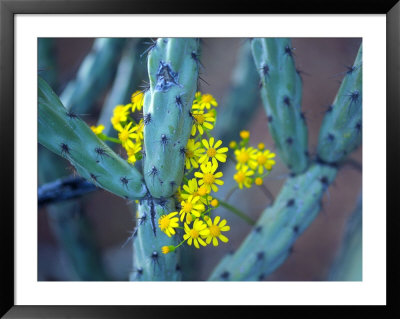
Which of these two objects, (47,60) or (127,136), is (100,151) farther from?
(47,60)

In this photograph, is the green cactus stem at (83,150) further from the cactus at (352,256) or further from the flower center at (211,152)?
the cactus at (352,256)

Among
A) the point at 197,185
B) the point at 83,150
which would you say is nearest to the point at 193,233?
the point at 197,185

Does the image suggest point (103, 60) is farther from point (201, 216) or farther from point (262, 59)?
point (201, 216)

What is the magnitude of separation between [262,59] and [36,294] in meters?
0.91

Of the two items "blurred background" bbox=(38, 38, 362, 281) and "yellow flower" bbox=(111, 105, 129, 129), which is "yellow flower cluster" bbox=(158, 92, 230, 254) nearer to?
"yellow flower" bbox=(111, 105, 129, 129)

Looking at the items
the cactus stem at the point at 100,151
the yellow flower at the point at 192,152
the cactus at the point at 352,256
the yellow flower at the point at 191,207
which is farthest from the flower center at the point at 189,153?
the cactus at the point at 352,256

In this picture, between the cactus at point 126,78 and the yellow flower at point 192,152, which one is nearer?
the yellow flower at point 192,152

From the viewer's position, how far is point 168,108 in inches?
43.7

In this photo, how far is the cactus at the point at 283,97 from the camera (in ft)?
4.37

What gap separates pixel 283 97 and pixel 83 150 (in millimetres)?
597

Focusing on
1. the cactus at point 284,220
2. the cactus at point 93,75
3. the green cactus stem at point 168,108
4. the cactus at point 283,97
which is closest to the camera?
the green cactus stem at point 168,108

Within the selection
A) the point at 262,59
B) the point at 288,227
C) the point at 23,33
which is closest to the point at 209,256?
the point at 288,227

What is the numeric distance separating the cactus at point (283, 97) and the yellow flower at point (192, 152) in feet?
1.06

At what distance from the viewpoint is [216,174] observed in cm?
123
